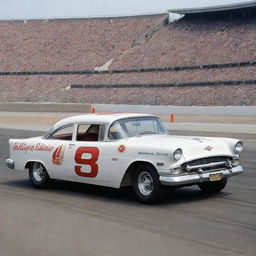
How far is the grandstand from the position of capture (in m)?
43.4

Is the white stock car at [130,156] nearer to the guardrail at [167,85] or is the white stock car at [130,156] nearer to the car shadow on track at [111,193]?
the car shadow on track at [111,193]

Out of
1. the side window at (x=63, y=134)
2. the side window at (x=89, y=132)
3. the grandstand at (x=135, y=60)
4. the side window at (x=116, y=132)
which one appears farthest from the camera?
the grandstand at (x=135, y=60)

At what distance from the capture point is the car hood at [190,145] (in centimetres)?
853

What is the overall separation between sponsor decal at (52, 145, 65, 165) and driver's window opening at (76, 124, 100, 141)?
35cm

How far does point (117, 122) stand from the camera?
9484 mm

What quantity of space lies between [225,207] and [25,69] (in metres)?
52.3

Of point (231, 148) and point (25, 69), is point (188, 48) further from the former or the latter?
point (231, 148)

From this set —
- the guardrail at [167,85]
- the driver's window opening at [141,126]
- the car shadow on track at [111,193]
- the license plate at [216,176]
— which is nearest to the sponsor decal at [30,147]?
the car shadow on track at [111,193]

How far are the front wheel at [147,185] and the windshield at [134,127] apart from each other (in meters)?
0.79

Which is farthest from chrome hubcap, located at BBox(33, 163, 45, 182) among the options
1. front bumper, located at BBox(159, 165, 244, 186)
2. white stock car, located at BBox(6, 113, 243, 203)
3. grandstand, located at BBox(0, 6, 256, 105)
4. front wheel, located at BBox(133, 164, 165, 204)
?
grandstand, located at BBox(0, 6, 256, 105)

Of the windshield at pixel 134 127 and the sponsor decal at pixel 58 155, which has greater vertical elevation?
the windshield at pixel 134 127

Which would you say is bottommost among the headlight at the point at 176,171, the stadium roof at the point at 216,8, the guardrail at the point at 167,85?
the headlight at the point at 176,171

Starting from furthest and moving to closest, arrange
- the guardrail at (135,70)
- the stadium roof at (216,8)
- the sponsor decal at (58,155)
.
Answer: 1. the stadium roof at (216,8)
2. the guardrail at (135,70)
3. the sponsor decal at (58,155)

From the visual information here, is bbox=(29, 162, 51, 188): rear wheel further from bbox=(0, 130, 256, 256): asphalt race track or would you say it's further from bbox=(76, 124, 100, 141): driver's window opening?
bbox=(76, 124, 100, 141): driver's window opening
